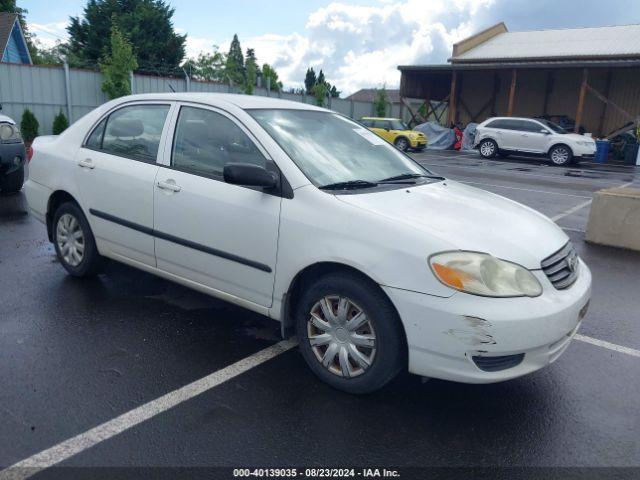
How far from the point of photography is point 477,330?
273 centimetres

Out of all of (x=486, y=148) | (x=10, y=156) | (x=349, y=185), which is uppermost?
(x=349, y=185)

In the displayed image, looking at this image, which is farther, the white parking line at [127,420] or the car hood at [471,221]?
the car hood at [471,221]

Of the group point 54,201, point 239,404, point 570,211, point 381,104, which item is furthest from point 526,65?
point 239,404

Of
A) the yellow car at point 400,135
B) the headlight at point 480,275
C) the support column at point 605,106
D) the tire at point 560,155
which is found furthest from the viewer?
the support column at point 605,106

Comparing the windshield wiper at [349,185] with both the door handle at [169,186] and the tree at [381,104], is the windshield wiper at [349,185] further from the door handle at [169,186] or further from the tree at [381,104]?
the tree at [381,104]

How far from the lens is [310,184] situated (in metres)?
3.33

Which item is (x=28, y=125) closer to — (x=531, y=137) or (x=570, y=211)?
(x=570, y=211)

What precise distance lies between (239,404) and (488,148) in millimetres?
20668

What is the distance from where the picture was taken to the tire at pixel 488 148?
2180 cm

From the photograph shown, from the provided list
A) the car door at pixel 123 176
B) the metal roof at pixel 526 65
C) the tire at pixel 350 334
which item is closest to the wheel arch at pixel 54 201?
the car door at pixel 123 176

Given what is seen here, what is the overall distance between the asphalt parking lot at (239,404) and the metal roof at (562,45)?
24.6 meters

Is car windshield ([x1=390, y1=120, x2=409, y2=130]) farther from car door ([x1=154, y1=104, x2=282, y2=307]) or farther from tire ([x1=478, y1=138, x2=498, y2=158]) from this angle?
car door ([x1=154, y1=104, x2=282, y2=307])

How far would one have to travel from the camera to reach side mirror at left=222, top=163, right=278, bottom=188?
10.7 feet

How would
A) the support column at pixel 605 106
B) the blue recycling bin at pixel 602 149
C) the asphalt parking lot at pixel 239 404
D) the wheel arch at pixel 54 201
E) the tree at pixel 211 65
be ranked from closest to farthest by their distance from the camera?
the asphalt parking lot at pixel 239 404 < the wheel arch at pixel 54 201 < the blue recycling bin at pixel 602 149 < the support column at pixel 605 106 < the tree at pixel 211 65
